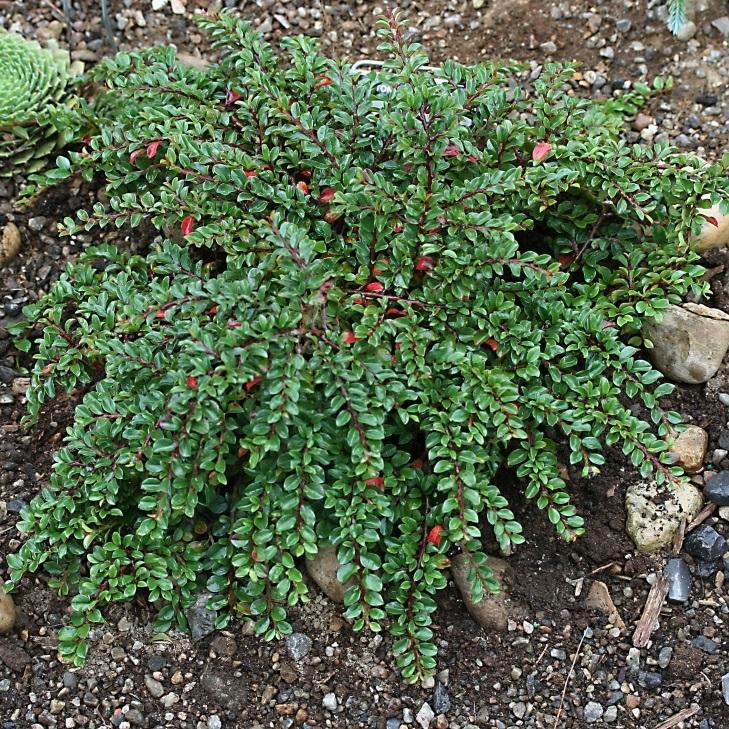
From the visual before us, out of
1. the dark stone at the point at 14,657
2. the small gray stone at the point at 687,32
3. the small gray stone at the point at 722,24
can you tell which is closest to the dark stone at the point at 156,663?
the dark stone at the point at 14,657

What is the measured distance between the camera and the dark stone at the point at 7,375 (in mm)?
3299

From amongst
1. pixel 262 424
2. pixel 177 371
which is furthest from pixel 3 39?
pixel 262 424

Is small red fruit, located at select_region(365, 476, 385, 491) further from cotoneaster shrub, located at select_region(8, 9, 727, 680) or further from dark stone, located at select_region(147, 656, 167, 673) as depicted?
dark stone, located at select_region(147, 656, 167, 673)

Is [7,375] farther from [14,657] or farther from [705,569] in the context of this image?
[705,569]

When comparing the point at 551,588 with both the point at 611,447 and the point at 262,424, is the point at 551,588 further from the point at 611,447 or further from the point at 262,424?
the point at 262,424

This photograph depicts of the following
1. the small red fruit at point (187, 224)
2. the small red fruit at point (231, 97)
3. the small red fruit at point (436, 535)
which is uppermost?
the small red fruit at point (231, 97)

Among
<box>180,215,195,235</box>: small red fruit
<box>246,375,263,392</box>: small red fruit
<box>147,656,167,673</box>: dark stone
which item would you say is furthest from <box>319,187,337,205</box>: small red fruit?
<box>147,656,167,673</box>: dark stone

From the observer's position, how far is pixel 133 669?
273cm

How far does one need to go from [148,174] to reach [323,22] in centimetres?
150

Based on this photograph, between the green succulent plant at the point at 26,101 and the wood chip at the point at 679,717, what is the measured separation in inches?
114

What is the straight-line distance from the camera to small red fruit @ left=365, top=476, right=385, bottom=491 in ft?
8.46

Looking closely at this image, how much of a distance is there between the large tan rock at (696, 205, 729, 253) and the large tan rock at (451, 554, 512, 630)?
127cm

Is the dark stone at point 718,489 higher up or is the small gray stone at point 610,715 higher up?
the dark stone at point 718,489

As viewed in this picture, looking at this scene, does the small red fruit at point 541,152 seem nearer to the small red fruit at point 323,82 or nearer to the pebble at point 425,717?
the small red fruit at point 323,82
